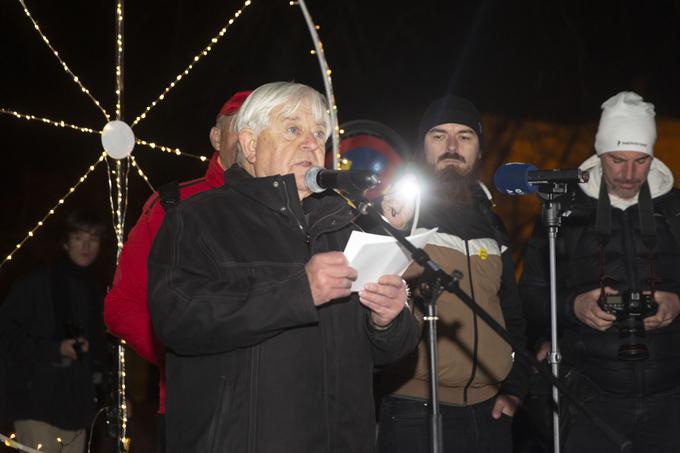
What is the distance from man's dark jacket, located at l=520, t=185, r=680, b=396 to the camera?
3.75 metres

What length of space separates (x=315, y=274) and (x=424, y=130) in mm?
1639

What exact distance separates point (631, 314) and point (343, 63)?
438cm

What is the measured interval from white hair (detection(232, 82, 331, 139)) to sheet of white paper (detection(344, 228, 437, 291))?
0.48 m

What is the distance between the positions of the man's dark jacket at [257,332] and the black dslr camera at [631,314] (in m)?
1.42

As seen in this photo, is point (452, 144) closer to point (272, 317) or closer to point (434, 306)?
point (434, 306)

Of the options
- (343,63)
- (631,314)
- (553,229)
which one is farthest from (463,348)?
(343,63)

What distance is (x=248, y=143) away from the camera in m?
2.73

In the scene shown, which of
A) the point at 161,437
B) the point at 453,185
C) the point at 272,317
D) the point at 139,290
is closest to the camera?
the point at 272,317

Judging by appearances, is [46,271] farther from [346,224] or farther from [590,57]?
[590,57]

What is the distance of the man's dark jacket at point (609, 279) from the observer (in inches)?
148

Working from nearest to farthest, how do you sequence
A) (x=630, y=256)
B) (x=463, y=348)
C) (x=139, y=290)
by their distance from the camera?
(x=139, y=290) → (x=463, y=348) → (x=630, y=256)

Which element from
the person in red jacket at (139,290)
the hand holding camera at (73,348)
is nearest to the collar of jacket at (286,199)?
the person in red jacket at (139,290)

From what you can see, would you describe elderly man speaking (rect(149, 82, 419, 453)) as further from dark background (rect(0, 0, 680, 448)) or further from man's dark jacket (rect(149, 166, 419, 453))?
dark background (rect(0, 0, 680, 448))

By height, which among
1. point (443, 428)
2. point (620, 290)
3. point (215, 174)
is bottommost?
point (443, 428)
